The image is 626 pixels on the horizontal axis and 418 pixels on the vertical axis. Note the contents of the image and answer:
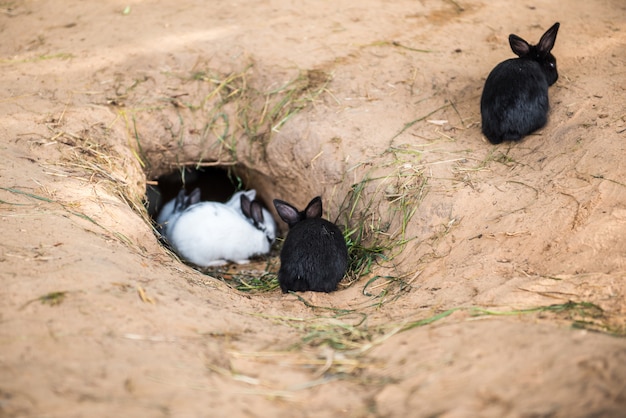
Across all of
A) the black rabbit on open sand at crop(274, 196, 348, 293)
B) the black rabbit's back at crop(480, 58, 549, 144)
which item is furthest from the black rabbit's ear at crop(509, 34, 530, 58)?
the black rabbit on open sand at crop(274, 196, 348, 293)

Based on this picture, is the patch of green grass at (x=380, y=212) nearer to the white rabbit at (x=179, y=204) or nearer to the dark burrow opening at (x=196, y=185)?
the white rabbit at (x=179, y=204)

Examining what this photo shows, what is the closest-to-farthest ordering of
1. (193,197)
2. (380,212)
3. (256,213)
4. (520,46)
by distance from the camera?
(380,212) → (520,46) → (256,213) → (193,197)

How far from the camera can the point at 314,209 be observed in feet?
16.8

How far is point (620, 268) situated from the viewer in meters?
3.56

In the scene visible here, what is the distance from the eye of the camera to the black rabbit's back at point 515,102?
4973 millimetres

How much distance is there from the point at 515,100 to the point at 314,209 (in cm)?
189

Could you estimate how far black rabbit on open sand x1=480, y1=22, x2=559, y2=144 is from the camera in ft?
16.3

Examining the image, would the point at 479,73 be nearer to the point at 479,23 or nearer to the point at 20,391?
the point at 479,23

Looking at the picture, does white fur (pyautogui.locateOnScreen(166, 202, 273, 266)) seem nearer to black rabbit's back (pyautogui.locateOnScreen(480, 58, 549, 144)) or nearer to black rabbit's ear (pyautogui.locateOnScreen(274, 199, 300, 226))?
black rabbit's ear (pyautogui.locateOnScreen(274, 199, 300, 226))

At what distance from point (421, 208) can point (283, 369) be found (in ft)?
7.12

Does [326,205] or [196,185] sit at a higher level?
[326,205]

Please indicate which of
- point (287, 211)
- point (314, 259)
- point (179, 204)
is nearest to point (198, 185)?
point (179, 204)

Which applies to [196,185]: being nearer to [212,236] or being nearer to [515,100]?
[212,236]

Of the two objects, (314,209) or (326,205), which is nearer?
(314,209)
